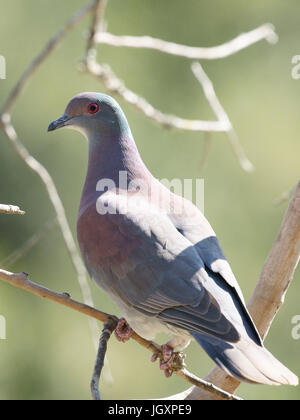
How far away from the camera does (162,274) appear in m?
2.84

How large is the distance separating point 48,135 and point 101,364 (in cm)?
518

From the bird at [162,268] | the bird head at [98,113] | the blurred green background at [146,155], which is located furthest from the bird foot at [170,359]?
the blurred green background at [146,155]

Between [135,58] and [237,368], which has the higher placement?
[135,58]

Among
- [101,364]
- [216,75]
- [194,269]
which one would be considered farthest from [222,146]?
[101,364]

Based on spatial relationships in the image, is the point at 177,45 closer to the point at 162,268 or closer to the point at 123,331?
the point at 162,268

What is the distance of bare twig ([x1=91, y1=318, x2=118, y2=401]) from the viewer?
7.24 feet

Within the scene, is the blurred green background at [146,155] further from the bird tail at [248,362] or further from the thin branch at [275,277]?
the bird tail at [248,362]

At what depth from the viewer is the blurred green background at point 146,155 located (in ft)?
23.7

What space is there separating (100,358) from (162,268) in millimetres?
573

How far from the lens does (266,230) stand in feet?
24.7

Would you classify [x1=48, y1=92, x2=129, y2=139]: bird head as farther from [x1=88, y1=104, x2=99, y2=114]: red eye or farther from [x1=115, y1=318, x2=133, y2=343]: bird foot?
[x1=115, y1=318, x2=133, y2=343]: bird foot
